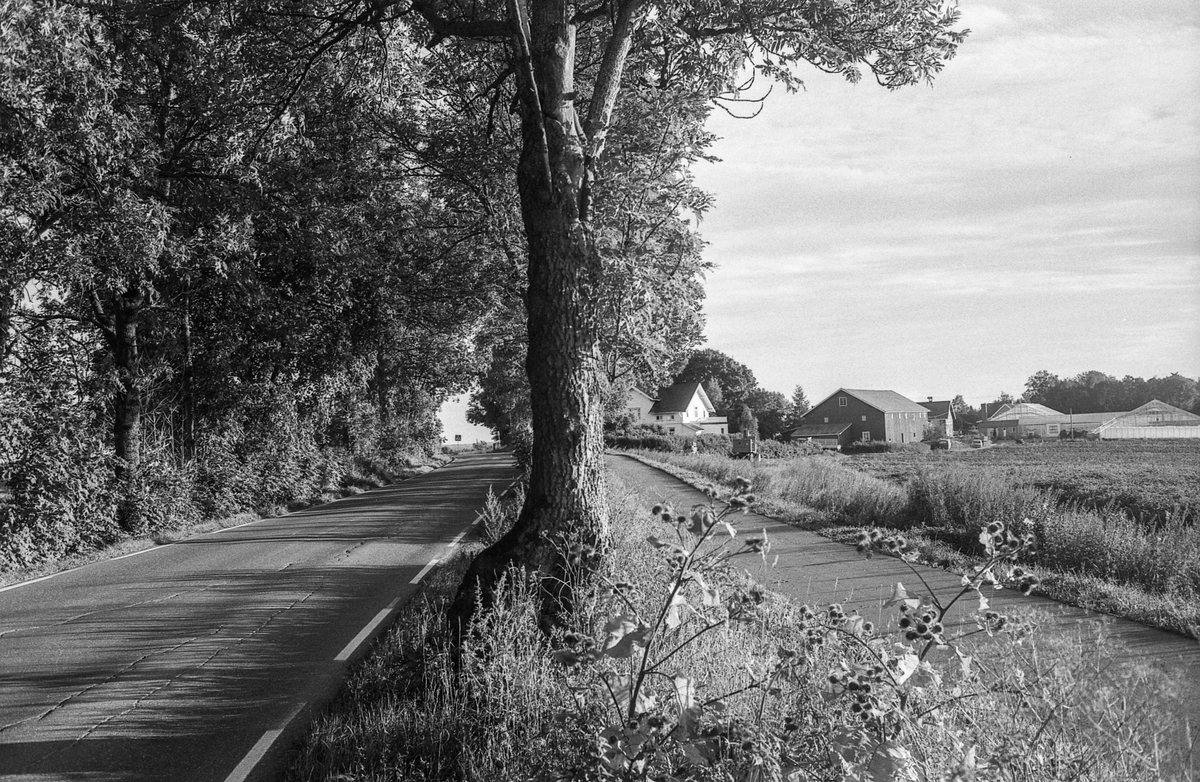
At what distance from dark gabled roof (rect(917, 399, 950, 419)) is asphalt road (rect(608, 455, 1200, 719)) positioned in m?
103

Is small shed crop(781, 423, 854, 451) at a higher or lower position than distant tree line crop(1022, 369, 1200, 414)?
lower

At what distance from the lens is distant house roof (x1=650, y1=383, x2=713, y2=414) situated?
10725 centimetres

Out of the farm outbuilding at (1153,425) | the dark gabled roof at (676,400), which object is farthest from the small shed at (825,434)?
the farm outbuilding at (1153,425)

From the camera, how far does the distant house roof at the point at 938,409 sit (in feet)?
362

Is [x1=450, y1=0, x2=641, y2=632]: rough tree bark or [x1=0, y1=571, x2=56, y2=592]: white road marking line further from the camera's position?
[x1=0, y1=571, x2=56, y2=592]: white road marking line

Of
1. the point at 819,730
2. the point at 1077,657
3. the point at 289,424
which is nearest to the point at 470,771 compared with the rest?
the point at 819,730

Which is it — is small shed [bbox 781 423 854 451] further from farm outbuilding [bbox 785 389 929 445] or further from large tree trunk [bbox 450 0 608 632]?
large tree trunk [bbox 450 0 608 632]

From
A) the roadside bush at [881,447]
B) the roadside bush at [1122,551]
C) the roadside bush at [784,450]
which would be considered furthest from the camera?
the roadside bush at [881,447]

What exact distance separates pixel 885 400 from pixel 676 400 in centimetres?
2667

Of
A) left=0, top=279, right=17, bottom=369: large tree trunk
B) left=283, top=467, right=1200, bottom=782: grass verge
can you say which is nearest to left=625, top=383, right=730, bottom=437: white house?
left=0, top=279, right=17, bottom=369: large tree trunk

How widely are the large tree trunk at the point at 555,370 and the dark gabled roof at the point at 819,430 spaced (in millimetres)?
87482

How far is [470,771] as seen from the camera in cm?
458

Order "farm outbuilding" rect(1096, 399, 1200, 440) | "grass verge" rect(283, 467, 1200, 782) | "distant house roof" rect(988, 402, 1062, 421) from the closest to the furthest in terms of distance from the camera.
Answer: "grass verge" rect(283, 467, 1200, 782) → "farm outbuilding" rect(1096, 399, 1200, 440) → "distant house roof" rect(988, 402, 1062, 421)

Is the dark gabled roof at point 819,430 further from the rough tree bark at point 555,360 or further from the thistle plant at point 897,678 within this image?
the thistle plant at point 897,678
